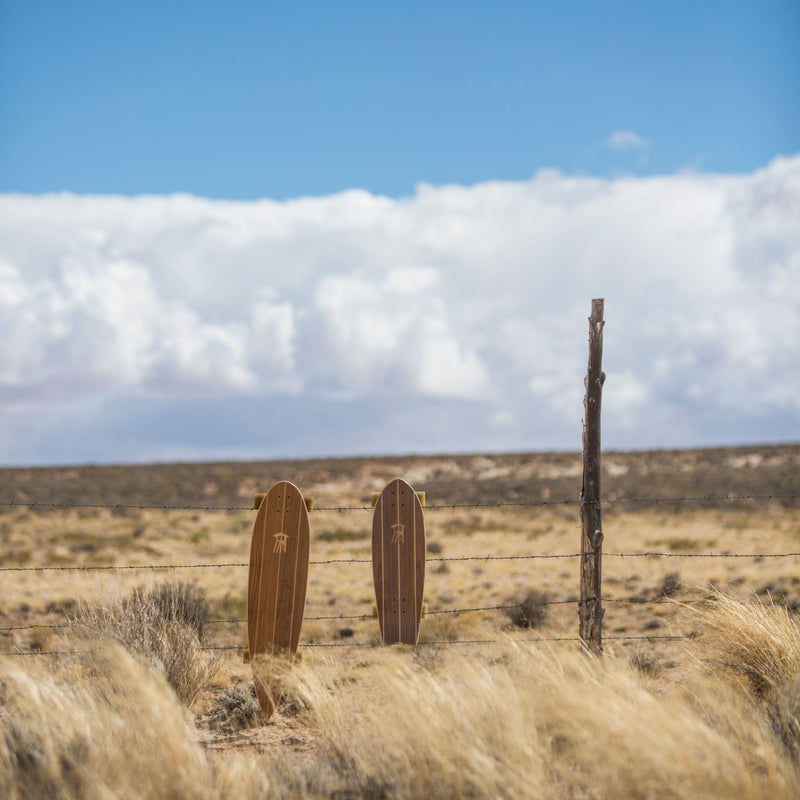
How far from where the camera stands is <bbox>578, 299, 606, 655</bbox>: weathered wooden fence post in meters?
6.85

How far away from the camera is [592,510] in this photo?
6824 mm

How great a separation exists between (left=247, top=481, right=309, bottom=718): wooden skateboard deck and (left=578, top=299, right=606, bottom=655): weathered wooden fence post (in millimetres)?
2419

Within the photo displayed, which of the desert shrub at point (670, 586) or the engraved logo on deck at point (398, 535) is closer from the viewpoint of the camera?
the engraved logo on deck at point (398, 535)

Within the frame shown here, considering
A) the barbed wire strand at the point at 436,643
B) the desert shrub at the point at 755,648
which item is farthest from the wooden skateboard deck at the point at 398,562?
the desert shrub at the point at 755,648

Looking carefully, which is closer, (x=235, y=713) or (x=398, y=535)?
(x=235, y=713)

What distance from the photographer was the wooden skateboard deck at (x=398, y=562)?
6.96m

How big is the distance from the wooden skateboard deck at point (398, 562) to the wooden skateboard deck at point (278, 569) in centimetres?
69

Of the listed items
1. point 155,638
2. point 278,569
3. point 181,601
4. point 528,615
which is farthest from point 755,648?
point 181,601

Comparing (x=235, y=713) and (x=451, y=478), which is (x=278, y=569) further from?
(x=451, y=478)

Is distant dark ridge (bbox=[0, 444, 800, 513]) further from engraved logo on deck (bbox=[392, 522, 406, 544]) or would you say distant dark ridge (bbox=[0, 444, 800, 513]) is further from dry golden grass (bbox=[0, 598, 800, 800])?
dry golden grass (bbox=[0, 598, 800, 800])

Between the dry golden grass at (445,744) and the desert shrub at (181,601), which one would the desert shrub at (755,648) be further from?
the desert shrub at (181,601)

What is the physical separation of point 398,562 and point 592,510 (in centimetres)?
174

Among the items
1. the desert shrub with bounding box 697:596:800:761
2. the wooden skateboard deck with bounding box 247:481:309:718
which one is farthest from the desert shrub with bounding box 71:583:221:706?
the desert shrub with bounding box 697:596:800:761

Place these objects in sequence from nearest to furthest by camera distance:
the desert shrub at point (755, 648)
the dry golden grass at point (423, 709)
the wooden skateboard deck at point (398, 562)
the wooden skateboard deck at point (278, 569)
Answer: the dry golden grass at point (423, 709) → the desert shrub at point (755, 648) → the wooden skateboard deck at point (278, 569) → the wooden skateboard deck at point (398, 562)
